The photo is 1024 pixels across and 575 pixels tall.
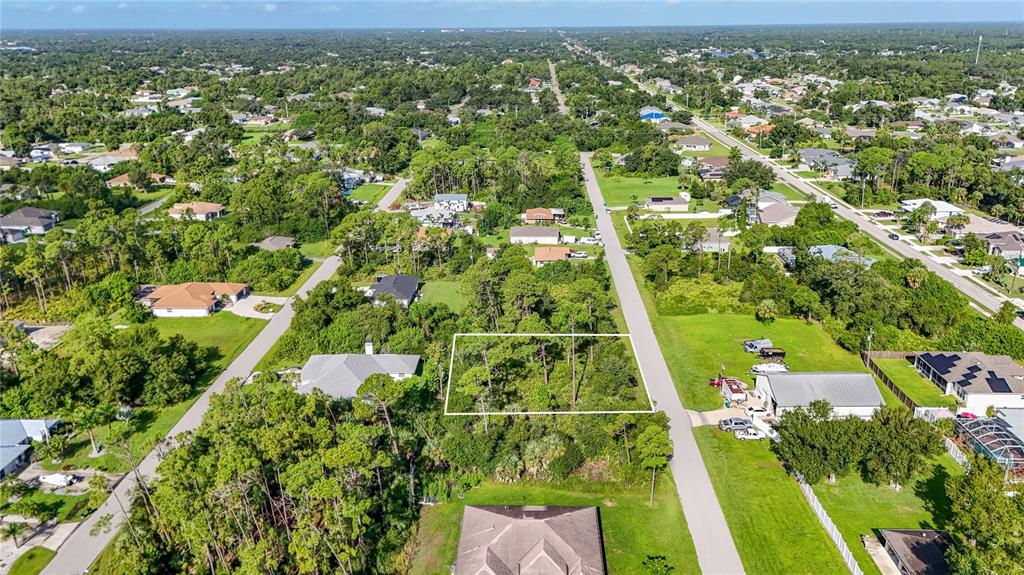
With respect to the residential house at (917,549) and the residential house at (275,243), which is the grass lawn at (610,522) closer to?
the residential house at (917,549)

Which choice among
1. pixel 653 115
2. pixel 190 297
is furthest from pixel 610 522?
pixel 653 115

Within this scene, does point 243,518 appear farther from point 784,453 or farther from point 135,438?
point 784,453

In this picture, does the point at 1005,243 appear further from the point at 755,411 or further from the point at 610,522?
the point at 610,522

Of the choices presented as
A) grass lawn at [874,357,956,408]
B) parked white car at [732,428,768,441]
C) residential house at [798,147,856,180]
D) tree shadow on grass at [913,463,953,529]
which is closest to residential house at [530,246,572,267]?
parked white car at [732,428,768,441]

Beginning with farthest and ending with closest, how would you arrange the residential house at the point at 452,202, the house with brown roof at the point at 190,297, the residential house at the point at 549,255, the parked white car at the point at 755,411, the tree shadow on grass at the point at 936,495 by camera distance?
the residential house at the point at 452,202 → the residential house at the point at 549,255 → the house with brown roof at the point at 190,297 → the parked white car at the point at 755,411 → the tree shadow on grass at the point at 936,495

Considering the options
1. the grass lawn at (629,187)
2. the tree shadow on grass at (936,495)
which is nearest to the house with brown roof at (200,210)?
the grass lawn at (629,187)

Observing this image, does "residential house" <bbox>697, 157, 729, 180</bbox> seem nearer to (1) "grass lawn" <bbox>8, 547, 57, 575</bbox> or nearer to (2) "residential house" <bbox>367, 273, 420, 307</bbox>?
(2) "residential house" <bbox>367, 273, 420, 307</bbox>
